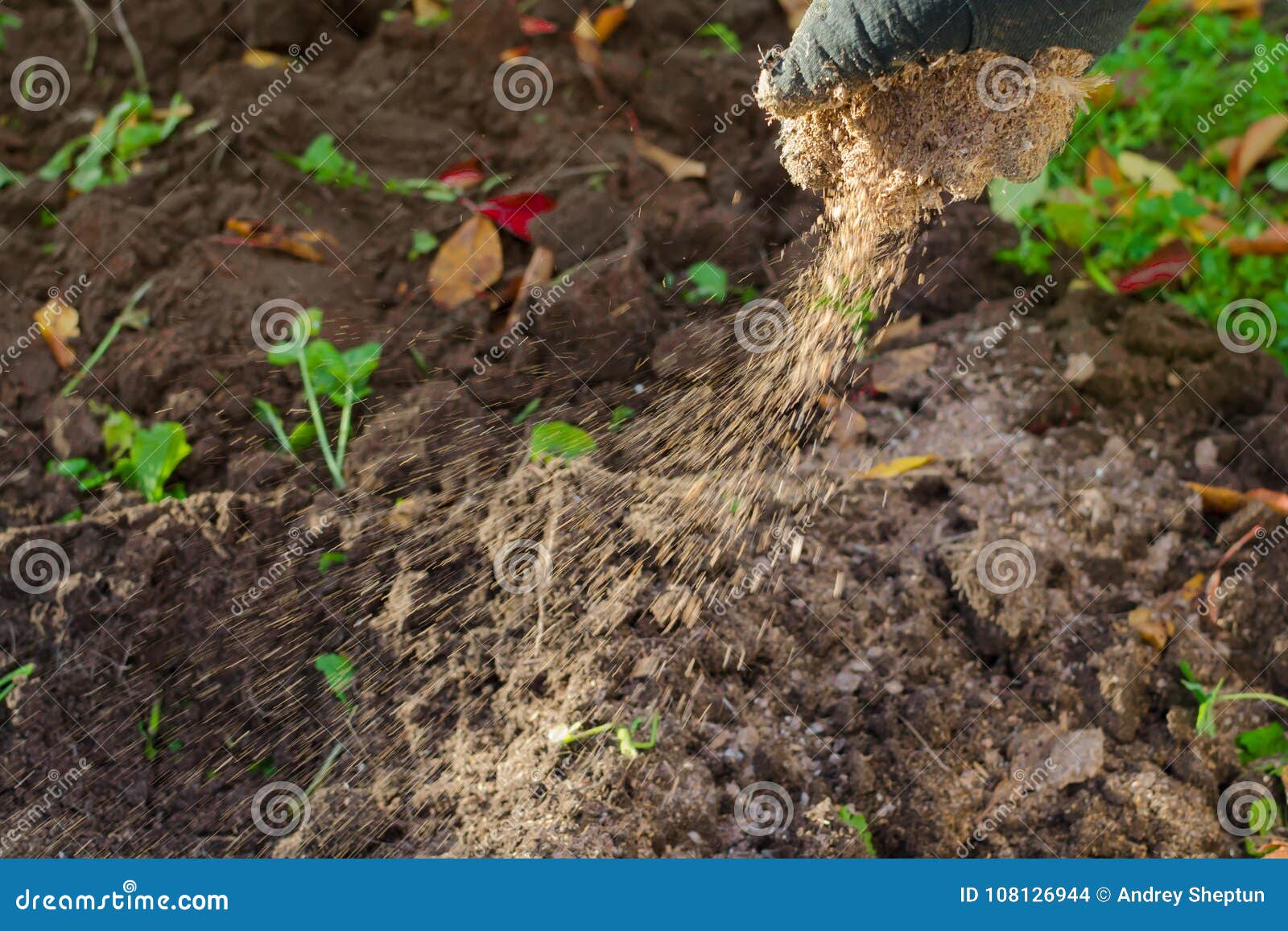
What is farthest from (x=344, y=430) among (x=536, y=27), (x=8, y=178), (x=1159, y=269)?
(x=1159, y=269)

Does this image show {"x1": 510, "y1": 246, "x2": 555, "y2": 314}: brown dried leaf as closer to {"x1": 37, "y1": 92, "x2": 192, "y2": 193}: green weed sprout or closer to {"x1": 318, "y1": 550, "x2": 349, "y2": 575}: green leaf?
{"x1": 318, "y1": 550, "x2": 349, "y2": 575}: green leaf

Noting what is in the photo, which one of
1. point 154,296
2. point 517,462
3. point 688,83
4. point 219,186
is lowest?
point 517,462

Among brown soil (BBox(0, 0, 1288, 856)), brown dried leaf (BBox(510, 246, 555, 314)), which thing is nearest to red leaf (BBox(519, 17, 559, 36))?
brown soil (BBox(0, 0, 1288, 856))

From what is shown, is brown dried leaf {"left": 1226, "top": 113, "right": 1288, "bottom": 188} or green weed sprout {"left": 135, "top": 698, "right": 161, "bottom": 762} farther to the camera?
brown dried leaf {"left": 1226, "top": 113, "right": 1288, "bottom": 188}

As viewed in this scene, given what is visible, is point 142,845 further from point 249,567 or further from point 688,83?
point 688,83

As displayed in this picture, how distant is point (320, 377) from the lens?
306cm

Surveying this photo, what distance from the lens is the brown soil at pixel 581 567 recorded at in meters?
2.39

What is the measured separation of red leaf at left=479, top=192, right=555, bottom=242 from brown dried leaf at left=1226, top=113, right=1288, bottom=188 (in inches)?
84.2

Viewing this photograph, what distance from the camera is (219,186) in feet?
11.6

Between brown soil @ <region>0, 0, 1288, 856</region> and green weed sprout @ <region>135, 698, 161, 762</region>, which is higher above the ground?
brown soil @ <region>0, 0, 1288, 856</region>

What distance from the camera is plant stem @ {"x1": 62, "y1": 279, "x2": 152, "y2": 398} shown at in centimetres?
315

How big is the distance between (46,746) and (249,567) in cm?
54

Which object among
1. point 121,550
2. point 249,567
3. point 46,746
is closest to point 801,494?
point 249,567

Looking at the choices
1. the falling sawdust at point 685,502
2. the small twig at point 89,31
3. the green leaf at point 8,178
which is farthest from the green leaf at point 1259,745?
the small twig at point 89,31
